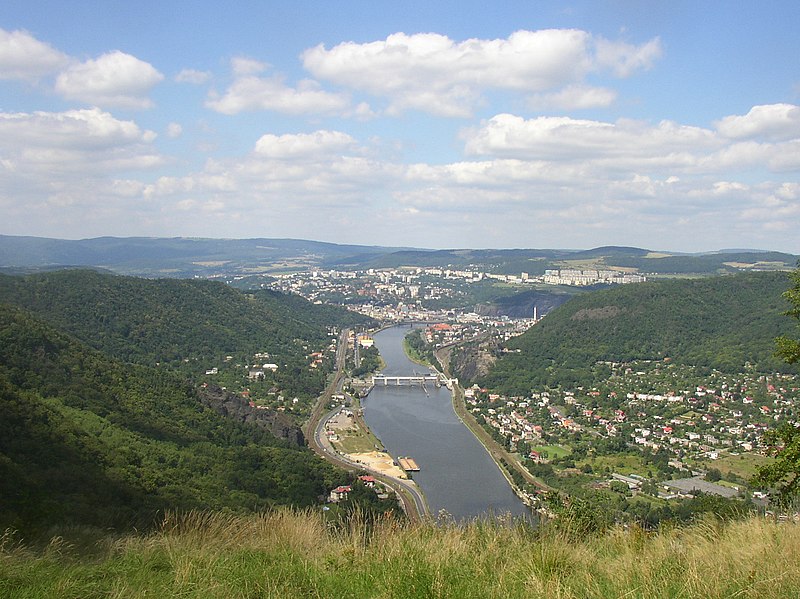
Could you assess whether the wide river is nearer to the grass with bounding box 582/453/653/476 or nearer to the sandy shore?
the sandy shore

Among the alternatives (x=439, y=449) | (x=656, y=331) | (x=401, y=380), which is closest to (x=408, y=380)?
(x=401, y=380)

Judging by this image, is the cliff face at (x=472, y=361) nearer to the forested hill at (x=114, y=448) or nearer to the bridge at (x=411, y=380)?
the bridge at (x=411, y=380)

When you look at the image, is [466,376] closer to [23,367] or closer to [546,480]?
[546,480]

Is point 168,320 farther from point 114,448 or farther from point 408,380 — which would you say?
point 114,448

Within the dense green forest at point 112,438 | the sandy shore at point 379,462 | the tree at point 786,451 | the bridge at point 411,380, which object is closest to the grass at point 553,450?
the sandy shore at point 379,462

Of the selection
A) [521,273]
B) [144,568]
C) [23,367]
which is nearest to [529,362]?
[23,367]
